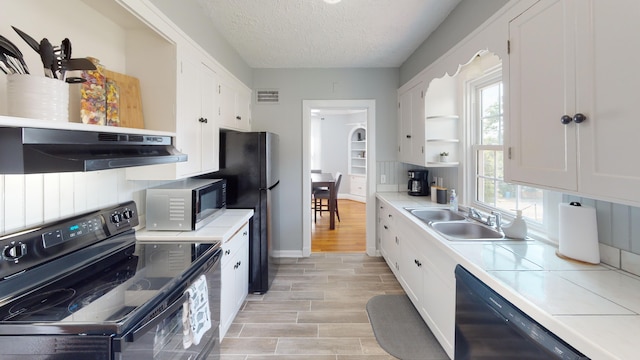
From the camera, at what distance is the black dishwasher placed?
37.1 inches

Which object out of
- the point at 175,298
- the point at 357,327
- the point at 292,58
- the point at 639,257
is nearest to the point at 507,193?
the point at 639,257

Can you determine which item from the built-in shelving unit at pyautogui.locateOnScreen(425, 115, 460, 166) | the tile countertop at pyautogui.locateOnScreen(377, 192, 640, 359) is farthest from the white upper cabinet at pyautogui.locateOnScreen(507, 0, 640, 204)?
the built-in shelving unit at pyautogui.locateOnScreen(425, 115, 460, 166)

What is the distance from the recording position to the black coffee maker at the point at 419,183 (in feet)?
11.4

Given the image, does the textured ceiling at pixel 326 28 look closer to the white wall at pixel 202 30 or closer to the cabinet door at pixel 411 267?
the white wall at pixel 202 30

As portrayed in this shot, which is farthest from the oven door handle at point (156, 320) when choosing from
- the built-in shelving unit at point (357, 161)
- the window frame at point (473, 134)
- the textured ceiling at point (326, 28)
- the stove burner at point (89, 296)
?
the built-in shelving unit at point (357, 161)

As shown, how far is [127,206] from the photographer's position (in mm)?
1739

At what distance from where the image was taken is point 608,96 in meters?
1.03

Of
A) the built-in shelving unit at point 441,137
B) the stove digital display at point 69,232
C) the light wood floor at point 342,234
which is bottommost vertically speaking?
the light wood floor at point 342,234

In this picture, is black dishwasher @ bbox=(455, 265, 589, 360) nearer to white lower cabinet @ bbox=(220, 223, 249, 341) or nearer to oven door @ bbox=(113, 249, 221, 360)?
oven door @ bbox=(113, 249, 221, 360)

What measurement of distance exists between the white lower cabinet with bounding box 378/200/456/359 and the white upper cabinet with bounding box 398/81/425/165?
72 centimetres

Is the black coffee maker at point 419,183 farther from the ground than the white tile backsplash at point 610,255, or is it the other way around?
the black coffee maker at point 419,183

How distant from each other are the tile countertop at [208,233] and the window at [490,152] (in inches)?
83.9

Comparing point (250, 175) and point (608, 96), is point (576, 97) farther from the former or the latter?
point (250, 175)

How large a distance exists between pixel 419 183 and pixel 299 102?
1.89 m
